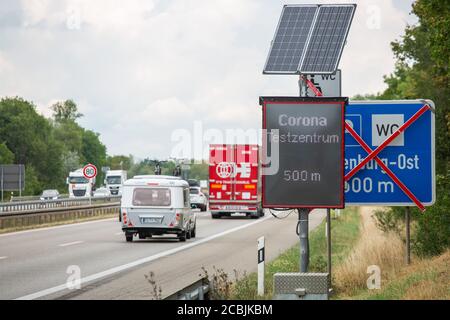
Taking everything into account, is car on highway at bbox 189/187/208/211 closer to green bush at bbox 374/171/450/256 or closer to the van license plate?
the van license plate

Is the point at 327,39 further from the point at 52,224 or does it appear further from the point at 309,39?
the point at 52,224

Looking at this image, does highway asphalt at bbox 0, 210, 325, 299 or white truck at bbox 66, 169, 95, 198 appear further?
white truck at bbox 66, 169, 95, 198

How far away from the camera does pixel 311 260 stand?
861 inches

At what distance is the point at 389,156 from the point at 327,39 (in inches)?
91.1

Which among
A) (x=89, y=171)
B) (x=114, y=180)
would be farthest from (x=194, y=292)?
(x=114, y=180)

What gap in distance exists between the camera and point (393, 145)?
650 inches

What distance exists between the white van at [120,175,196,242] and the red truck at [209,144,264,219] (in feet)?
72.0

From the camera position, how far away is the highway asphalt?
658 inches

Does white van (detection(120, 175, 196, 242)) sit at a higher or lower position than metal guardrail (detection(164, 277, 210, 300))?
higher

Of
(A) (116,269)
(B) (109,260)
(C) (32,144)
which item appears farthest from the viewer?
(C) (32,144)

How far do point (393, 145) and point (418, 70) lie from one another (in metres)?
39.4

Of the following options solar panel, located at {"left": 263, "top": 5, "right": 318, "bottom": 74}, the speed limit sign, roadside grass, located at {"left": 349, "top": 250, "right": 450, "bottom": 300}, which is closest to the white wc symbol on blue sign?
solar panel, located at {"left": 263, "top": 5, "right": 318, "bottom": 74}
